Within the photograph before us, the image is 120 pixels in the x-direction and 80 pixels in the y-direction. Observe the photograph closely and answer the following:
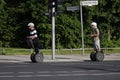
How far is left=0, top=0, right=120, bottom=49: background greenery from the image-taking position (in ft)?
124

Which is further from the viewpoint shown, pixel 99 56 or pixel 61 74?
pixel 99 56

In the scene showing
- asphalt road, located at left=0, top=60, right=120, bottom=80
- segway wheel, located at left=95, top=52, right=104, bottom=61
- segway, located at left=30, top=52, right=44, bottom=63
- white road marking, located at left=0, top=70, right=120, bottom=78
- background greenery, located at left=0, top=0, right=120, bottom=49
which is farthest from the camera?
background greenery, located at left=0, top=0, right=120, bottom=49

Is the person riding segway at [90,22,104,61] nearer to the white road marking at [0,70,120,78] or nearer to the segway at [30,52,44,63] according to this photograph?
the segway at [30,52,44,63]

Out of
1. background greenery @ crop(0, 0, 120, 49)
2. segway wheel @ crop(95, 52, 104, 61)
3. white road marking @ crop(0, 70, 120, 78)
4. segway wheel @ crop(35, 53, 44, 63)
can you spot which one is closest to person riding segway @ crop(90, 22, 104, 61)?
segway wheel @ crop(95, 52, 104, 61)

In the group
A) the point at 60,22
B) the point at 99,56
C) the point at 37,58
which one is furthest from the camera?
the point at 60,22

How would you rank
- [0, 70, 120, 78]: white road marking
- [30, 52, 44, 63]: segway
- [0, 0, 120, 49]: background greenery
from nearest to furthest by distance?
[0, 70, 120, 78]: white road marking < [30, 52, 44, 63]: segway < [0, 0, 120, 49]: background greenery

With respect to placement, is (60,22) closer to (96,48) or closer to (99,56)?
(96,48)

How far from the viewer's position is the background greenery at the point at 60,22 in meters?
37.7

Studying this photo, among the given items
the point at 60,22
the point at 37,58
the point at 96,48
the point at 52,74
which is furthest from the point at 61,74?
the point at 60,22

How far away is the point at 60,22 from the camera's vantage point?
37.6 meters

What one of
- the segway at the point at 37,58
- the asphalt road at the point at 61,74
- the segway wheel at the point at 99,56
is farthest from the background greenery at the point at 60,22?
the asphalt road at the point at 61,74

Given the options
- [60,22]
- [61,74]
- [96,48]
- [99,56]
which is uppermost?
[60,22]

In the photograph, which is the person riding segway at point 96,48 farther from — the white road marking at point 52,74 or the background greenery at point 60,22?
the background greenery at point 60,22

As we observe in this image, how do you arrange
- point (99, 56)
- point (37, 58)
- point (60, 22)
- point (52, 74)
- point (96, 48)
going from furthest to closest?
point (60, 22) < point (96, 48) < point (99, 56) < point (37, 58) < point (52, 74)
